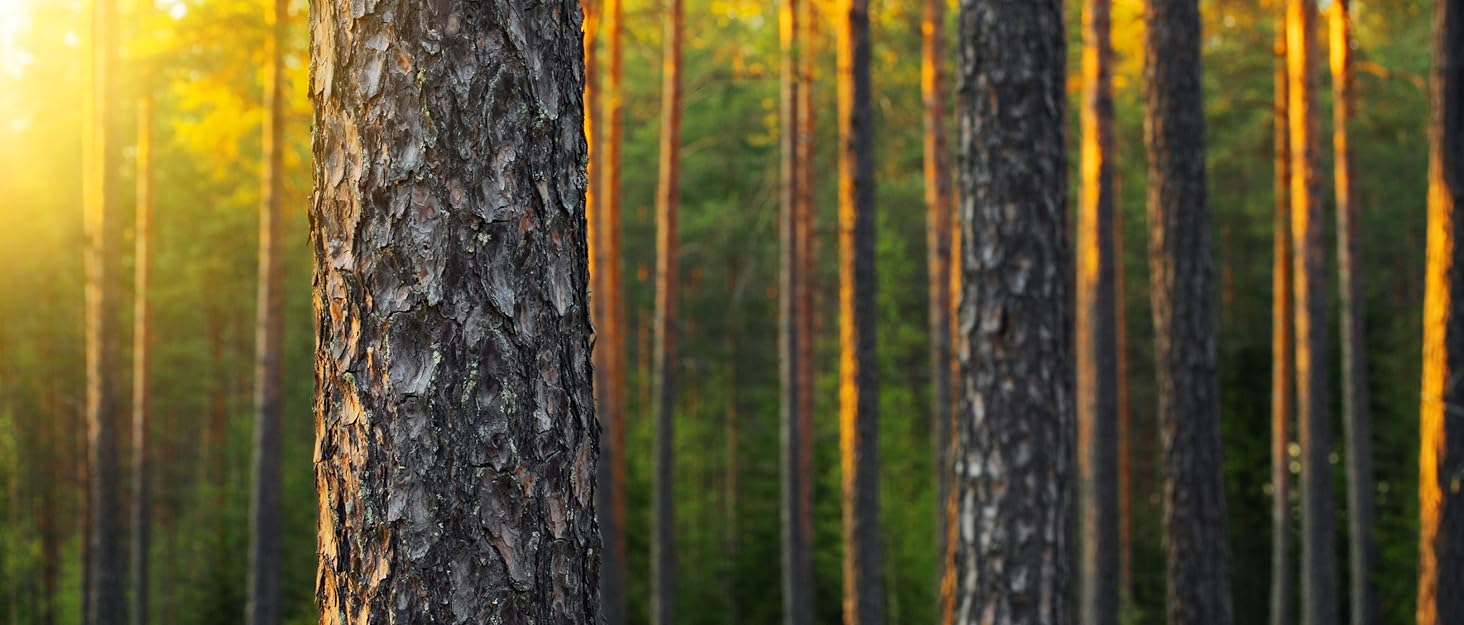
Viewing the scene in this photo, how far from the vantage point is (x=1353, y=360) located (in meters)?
16.7

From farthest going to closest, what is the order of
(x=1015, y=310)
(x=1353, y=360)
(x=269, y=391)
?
(x=1353, y=360) < (x=269, y=391) < (x=1015, y=310)

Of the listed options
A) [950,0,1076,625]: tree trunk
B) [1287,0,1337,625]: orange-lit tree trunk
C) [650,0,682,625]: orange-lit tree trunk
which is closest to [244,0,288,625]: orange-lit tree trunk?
[650,0,682,625]: orange-lit tree trunk

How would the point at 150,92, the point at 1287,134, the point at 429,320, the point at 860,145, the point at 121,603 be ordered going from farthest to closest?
the point at 1287,134, the point at 150,92, the point at 121,603, the point at 860,145, the point at 429,320

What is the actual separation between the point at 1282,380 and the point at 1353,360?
847 millimetres

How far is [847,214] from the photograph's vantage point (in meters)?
12.7

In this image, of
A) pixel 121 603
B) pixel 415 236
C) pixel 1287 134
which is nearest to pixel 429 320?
pixel 415 236

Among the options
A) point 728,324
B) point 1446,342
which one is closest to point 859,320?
point 1446,342

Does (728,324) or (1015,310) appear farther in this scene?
(728,324)

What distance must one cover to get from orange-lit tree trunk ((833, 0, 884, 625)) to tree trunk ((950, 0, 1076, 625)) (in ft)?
23.5

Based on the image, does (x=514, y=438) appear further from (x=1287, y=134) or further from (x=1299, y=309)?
(x=1287, y=134)

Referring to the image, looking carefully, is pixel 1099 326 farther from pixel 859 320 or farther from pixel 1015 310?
pixel 1015 310

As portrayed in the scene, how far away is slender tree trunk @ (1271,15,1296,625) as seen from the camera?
56.3ft

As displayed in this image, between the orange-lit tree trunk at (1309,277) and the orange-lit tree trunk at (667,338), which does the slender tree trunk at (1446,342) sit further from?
the orange-lit tree trunk at (667,338)

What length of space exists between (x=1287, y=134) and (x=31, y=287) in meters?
20.9
